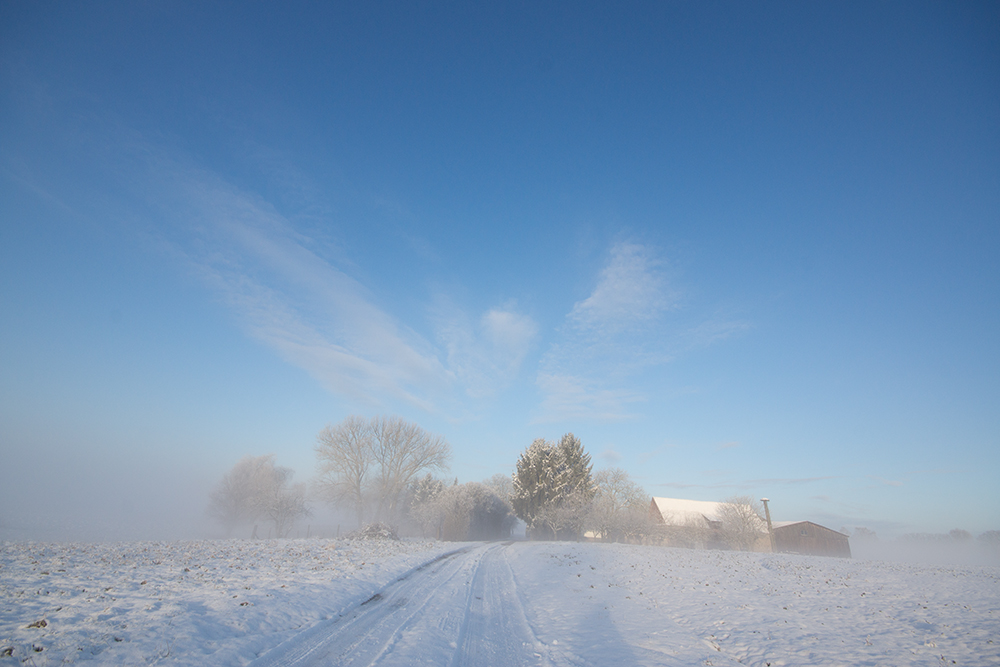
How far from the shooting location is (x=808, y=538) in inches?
1998

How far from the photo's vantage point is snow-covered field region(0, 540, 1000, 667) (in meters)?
5.98

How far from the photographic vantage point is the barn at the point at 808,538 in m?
49.7

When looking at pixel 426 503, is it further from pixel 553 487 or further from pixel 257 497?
pixel 257 497

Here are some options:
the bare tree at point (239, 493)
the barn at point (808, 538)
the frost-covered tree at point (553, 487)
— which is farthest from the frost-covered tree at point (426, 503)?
the barn at point (808, 538)

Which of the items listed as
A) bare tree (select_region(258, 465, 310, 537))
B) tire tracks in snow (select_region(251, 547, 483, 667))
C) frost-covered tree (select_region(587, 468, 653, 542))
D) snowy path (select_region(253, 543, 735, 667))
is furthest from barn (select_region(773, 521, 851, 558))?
bare tree (select_region(258, 465, 310, 537))

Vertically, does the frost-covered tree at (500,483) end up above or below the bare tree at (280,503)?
above

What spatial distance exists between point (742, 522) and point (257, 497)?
60993mm

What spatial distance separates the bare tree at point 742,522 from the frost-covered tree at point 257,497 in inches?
2143

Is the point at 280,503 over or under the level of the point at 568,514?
under

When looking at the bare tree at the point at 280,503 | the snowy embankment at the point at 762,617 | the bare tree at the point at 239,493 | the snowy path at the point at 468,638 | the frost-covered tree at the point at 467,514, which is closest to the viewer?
the snowy path at the point at 468,638

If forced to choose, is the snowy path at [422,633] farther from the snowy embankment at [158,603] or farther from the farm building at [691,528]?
the farm building at [691,528]

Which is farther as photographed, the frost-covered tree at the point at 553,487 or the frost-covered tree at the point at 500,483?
the frost-covered tree at the point at 500,483

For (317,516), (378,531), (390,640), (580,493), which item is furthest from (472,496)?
(390,640)

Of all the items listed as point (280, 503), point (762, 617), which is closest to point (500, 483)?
point (280, 503)
